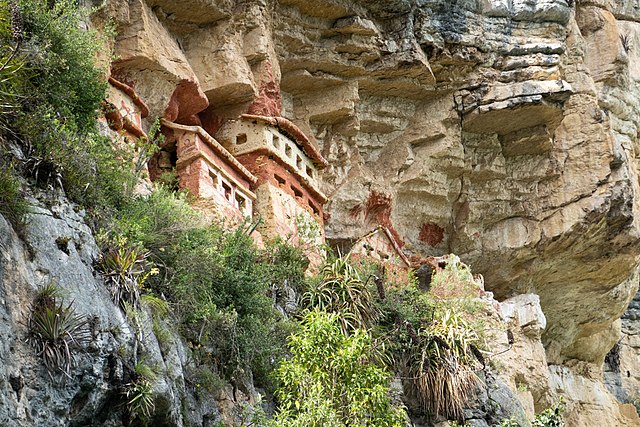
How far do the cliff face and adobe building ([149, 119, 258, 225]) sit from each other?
8.70ft

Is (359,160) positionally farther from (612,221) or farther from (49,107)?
(49,107)

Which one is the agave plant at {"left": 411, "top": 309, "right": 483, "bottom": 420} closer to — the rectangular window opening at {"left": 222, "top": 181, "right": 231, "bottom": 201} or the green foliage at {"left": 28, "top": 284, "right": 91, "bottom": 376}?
the rectangular window opening at {"left": 222, "top": 181, "right": 231, "bottom": 201}

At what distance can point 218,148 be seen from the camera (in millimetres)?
18703

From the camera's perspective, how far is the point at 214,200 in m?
17.8

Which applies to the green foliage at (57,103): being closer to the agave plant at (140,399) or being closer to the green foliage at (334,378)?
the agave plant at (140,399)

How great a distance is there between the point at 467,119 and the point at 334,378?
1397 centimetres

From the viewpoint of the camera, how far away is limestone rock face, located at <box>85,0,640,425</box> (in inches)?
893

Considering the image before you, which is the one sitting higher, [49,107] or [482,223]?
[482,223]

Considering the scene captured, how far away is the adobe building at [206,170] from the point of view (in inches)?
704

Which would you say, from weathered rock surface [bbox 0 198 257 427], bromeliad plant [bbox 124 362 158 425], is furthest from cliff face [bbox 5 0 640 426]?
bromeliad plant [bbox 124 362 158 425]

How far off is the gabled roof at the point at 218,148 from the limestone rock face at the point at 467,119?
2355mm

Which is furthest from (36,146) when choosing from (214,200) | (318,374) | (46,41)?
(214,200)

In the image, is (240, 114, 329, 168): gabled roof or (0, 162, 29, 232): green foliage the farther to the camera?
(240, 114, 329, 168): gabled roof

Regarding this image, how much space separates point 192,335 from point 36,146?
2.92 metres
